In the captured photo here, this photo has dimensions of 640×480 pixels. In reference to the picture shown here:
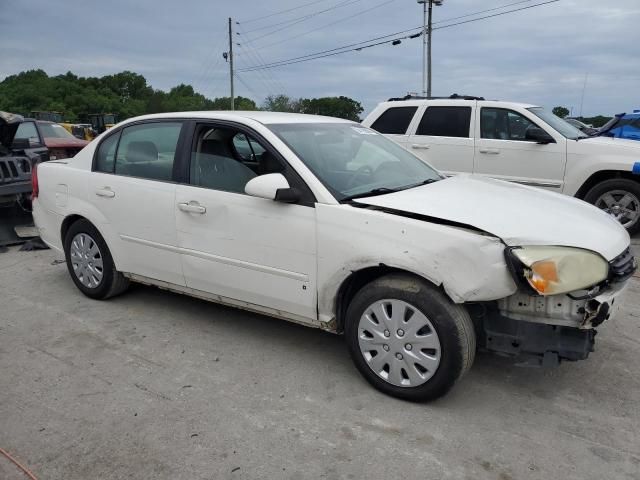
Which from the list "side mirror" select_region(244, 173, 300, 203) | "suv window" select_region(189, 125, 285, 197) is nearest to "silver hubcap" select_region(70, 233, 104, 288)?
"suv window" select_region(189, 125, 285, 197)

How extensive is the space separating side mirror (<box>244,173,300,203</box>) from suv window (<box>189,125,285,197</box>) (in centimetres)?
32

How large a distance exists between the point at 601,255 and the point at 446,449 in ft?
4.28

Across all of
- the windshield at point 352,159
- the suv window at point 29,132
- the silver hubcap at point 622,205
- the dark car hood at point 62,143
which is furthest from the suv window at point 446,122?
the dark car hood at point 62,143

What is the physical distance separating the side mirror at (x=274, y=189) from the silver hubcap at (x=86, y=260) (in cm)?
197

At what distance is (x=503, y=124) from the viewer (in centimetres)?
777

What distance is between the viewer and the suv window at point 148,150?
4.25 m

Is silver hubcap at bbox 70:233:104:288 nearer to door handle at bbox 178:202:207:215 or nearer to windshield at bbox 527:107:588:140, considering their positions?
door handle at bbox 178:202:207:215

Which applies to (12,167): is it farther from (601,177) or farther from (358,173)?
(601,177)

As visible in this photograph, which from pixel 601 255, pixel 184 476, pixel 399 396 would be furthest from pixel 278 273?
pixel 601 255

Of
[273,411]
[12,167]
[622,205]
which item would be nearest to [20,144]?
[12,167]

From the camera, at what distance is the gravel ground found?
8.86 ft

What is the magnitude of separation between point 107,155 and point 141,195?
2.31 feet

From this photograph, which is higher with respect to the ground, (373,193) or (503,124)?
(503,124)

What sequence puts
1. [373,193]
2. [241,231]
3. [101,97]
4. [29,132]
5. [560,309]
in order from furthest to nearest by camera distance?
[101,97]
[29,132]
[241,231]
[373,193]
[560,309]
